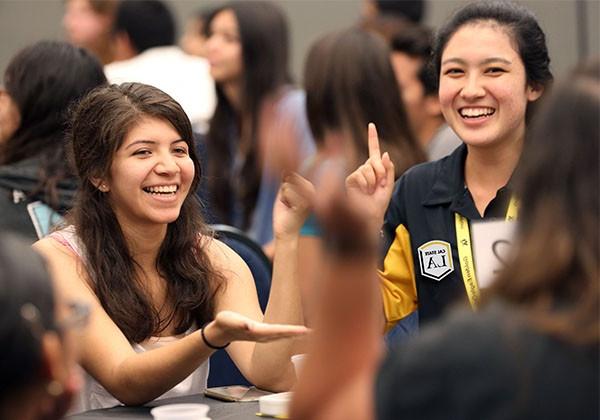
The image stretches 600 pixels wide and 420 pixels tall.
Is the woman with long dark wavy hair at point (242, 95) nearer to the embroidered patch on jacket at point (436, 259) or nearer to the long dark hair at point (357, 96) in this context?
the long dark hair at point (357, 96)

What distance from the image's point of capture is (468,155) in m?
3.68

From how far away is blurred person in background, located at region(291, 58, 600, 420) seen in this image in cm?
154

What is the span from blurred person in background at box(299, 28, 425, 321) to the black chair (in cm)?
Answer: 80

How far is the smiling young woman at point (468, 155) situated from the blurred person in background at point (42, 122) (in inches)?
50.1

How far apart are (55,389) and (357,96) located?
124 inches

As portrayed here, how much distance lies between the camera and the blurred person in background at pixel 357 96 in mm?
4672

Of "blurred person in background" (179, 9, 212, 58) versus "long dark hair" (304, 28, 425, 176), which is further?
"blurred person in background" (179, 9, 212, 58)

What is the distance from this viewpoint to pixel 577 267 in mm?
1596

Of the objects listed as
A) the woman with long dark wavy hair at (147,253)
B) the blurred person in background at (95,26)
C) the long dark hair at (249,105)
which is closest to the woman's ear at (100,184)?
the woman with long dark wavy hair at (147,253)

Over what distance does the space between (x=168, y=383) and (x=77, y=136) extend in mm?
864

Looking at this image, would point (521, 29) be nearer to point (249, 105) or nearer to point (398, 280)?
point (398, 280)

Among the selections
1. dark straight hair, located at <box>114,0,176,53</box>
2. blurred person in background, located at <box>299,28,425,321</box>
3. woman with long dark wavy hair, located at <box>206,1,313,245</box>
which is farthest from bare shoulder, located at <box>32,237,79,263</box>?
dark straight hair, located at <box>114,0,176,53</box>

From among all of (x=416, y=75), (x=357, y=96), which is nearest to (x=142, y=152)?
(x=357, y=96)

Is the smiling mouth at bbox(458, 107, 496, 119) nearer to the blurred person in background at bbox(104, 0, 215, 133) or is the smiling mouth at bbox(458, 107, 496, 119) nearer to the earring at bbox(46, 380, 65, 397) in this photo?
the earring at bbox(46, 380, 65, 397)
